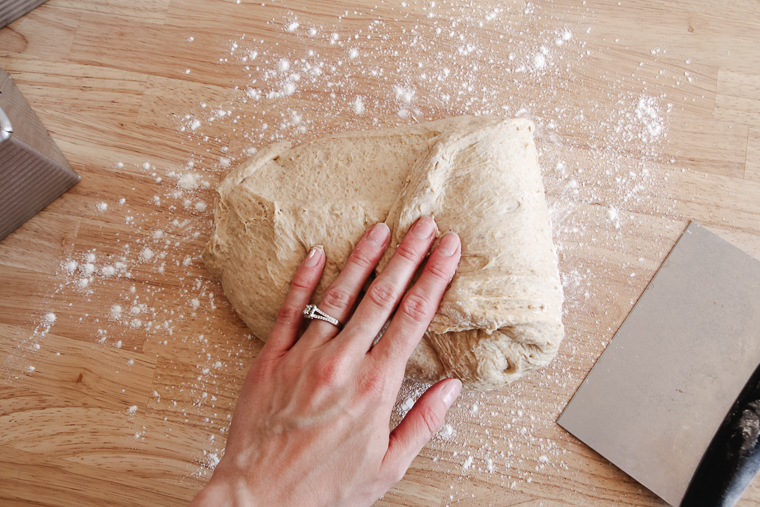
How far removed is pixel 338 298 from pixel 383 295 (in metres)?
0.11

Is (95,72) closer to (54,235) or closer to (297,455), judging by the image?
(54,235)

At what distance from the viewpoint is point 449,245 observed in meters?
1.02

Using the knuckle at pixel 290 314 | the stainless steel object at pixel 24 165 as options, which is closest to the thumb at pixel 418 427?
the knuckle at pixel 290 314

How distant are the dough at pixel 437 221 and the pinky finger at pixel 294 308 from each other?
44mm

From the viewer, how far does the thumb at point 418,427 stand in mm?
995

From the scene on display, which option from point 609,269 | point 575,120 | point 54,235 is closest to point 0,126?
point 54,235

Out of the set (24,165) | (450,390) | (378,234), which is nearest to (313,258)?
(378,234)

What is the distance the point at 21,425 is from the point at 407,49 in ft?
5.26

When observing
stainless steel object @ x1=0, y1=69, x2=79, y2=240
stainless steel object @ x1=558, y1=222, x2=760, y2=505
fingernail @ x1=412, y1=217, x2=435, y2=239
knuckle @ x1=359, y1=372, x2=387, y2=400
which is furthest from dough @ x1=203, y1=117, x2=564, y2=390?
stainless steel object @ x1=0, y1=69, x2=79, y2=240

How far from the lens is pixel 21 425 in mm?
1303

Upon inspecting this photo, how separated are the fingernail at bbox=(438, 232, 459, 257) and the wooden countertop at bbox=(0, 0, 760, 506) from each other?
0.48 meters

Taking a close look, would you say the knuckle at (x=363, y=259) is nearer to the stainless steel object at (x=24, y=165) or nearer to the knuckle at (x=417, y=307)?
the knuckle at (x=417, y=307)

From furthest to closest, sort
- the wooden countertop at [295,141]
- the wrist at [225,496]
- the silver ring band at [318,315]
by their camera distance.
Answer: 1. the wooden countertop at [295,141]
2. the silver ring band at [318,315]
3. the wrist at [225,496]

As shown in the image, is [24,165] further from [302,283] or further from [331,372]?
[331,372]
